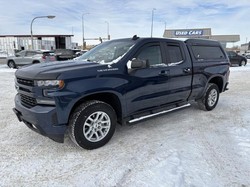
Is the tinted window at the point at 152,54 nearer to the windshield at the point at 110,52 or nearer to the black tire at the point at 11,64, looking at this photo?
the windshield at the point at 110,52

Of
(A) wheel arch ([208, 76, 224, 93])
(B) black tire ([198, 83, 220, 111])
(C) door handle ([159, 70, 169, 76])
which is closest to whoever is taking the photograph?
(C) door handle ([159, 70, 169, 76])

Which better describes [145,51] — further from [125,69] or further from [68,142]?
[68,142]

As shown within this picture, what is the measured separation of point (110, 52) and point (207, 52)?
2.84m

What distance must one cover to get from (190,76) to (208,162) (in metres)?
2.26

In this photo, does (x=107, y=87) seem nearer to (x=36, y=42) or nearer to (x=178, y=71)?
(x=178, y=71)

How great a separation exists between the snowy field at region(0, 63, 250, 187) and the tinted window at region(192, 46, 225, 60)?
1.65 metres

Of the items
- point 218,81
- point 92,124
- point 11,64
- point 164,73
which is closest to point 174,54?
point 164,73

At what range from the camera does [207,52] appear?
5.62 meters

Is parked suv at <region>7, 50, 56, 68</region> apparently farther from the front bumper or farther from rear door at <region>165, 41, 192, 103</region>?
the front bumper

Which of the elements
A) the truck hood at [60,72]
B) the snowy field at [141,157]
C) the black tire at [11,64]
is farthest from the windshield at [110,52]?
the black tire at [11,64]

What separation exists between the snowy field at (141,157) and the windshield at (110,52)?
147 cm

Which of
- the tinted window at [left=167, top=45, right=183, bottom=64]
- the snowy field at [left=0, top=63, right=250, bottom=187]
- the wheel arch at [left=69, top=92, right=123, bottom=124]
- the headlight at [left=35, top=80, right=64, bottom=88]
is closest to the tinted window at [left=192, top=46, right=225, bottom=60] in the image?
the tinted window at [left=167, top=45, right=183, bottom=64]

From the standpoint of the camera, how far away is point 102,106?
349 centimetres

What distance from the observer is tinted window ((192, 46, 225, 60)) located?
17.2 feet
